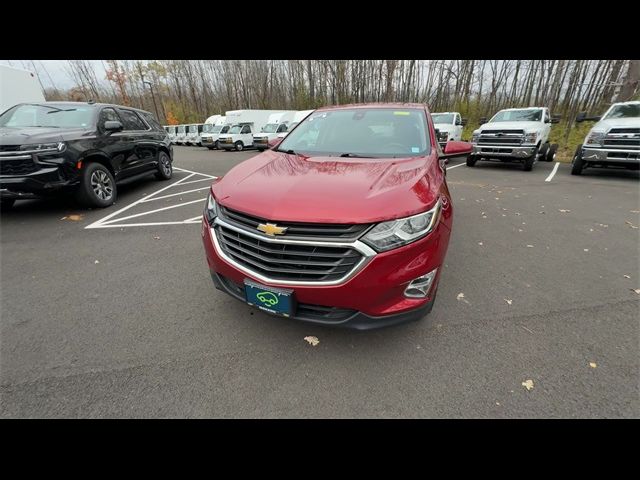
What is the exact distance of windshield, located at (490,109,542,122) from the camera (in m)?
10.4

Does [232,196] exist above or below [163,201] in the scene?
above

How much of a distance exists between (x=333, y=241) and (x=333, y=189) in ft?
1.44

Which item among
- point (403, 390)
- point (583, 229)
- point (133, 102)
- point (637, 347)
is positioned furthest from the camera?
point (133, 102)

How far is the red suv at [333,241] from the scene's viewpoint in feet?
5.87

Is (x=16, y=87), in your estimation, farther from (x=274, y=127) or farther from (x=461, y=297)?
(x=461, y=297)

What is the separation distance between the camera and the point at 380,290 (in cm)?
183

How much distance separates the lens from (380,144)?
117 inches

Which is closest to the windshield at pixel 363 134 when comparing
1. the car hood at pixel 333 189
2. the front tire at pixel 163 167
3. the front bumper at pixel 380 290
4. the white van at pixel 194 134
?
the car hood at pixel 333 189

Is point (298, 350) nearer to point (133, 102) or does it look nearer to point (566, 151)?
point (566, 151)

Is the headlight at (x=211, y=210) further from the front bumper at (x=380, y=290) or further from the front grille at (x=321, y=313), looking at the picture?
the front grille at (x=321, y=313)

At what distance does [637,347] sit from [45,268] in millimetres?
5805

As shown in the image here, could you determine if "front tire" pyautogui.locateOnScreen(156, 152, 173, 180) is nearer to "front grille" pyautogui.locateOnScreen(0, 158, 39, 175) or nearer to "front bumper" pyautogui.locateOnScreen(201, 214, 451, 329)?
"front grille" pyautogui.locateOnScreen(0, 158, 39, 175)

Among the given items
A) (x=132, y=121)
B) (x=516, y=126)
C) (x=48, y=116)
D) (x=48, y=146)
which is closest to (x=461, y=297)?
(x=48, y=146)
